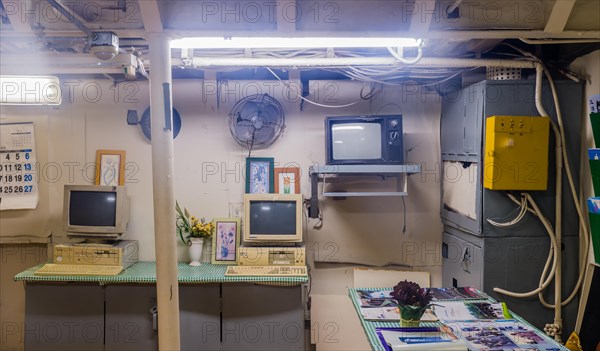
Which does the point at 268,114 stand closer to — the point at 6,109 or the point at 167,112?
the point at 167,112

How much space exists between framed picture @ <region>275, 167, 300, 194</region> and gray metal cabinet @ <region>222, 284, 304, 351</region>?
0.85 meters

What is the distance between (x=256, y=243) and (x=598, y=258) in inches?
91.6

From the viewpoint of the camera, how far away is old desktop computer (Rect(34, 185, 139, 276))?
128 inches

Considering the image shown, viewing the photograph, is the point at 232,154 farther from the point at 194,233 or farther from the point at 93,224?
the point at 93,224

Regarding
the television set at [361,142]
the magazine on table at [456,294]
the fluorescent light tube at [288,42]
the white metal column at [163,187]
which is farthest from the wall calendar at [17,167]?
the magazine on table at [456,294]

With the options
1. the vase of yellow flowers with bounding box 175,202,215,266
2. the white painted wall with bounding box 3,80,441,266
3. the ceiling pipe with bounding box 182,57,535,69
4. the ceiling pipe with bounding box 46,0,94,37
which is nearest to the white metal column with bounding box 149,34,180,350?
the ceiling pipe with bounding box 46,0,94,37

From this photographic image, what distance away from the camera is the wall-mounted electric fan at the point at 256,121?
356cm

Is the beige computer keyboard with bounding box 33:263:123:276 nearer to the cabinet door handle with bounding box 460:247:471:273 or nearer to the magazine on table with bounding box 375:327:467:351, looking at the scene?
the magazine on table with bounding box 375:327:467:351

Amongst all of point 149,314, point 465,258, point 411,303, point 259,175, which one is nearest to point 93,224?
point 149,314

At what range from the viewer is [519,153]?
109 inches

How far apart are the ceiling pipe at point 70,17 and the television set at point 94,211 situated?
146 cm

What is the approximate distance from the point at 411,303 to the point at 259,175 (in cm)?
187

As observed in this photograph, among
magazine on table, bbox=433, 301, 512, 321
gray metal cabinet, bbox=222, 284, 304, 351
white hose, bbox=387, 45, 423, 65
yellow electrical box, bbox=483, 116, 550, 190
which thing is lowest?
gray metal cabinet, bbox=222, 284, 304, 351

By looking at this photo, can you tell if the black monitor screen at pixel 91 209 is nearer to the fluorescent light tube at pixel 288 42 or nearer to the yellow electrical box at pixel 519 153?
the fluorescent light tube at pixel 288 42
